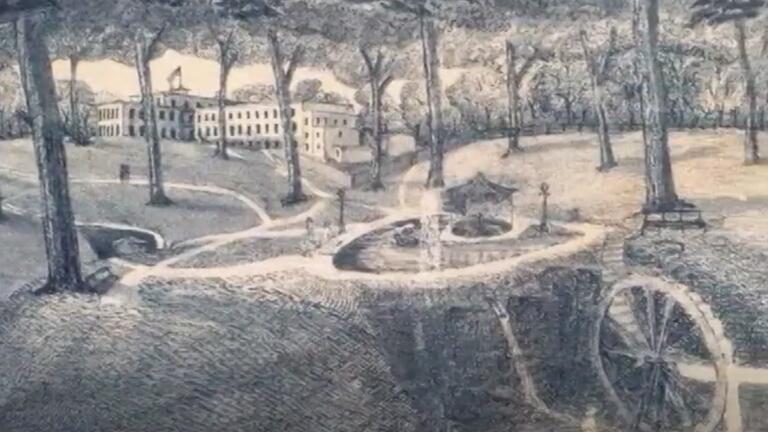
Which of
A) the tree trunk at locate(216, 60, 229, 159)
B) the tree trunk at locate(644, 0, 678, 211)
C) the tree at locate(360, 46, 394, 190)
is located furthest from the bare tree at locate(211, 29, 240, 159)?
the tree trunk at locate(644, 0, 678, 211)

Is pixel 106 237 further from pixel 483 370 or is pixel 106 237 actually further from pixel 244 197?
pixel 483 370

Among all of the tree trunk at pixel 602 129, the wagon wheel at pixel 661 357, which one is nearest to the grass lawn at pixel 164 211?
the tree trunk at pixel 602 129

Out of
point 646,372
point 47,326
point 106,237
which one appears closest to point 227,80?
point 106,237

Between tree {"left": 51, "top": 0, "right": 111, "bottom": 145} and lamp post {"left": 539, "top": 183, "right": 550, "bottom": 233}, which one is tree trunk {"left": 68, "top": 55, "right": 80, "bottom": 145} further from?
lamp post {"left": 539, "top": 183, "right": 550, "bottom": 233}

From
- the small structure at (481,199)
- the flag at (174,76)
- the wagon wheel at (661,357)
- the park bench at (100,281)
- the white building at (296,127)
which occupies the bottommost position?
the wagon wheel at (661,357)

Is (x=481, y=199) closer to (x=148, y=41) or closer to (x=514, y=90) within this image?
(x=514, y=90)

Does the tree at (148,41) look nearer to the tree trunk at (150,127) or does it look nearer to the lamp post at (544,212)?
the tree trunk at (150,127)
